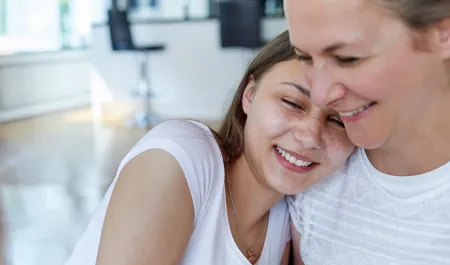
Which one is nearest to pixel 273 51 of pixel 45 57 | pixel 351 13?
pixel 351 13

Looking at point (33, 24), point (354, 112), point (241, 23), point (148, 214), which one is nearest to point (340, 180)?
point (354, 112)

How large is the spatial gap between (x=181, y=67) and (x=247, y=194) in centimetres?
521

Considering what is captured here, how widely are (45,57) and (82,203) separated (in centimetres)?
477

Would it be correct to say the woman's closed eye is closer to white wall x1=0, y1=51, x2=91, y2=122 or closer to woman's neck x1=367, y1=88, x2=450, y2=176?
woman's neck x1=367, y1=88, x2=450, y2=176

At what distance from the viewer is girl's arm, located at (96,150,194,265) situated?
3.46 feet

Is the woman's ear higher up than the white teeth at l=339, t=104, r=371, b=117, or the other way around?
the white teeth at l=339, t=104, r=371, b=117

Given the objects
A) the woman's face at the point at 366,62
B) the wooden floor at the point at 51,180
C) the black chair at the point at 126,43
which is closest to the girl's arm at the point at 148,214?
the woman's face at the point at 366,62

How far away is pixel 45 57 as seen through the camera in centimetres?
780

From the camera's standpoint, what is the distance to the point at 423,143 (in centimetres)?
112

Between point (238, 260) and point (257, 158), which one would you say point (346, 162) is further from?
point (238, 260)

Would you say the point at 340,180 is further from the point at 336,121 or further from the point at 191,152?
the point at 191,152

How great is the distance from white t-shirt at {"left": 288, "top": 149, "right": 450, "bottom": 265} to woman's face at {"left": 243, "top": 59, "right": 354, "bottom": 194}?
7 centimetres

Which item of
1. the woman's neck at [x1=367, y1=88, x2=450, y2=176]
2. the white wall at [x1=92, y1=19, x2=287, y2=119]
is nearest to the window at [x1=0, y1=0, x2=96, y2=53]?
the white wall at [x1=92, y1=19, x2=287, y2=119]

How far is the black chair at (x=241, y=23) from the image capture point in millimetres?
5523
